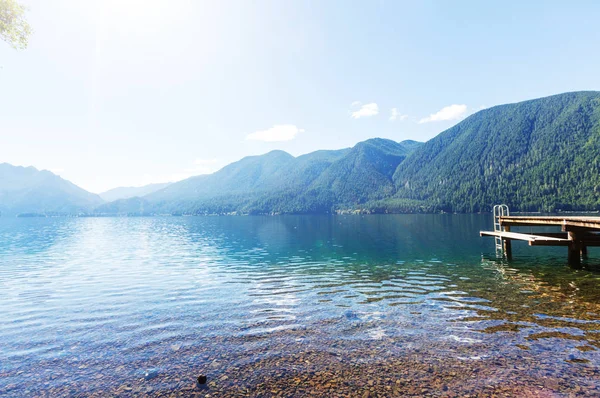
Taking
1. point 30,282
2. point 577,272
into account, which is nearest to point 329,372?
point 577,272

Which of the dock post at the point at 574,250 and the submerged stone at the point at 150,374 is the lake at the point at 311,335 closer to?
the submerged stone at the point at 150,374

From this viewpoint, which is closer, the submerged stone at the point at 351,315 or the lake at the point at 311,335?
the lake at the point at 311,335

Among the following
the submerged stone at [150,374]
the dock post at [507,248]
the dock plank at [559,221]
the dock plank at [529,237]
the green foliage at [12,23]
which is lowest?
the dock post at [507,248]

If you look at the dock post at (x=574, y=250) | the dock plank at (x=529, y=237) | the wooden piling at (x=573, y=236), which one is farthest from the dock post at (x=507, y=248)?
the dock post at (x=574, y=250)

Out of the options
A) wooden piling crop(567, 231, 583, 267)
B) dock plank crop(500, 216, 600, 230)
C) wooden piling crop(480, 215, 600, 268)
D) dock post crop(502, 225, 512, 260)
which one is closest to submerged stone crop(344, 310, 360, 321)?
wooden piling crop(480, 215, 600, 268)

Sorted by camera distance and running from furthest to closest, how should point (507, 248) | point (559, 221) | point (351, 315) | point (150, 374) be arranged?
point (507, 248) → point (559, 221) → point (351, 315) → point (150, 374)

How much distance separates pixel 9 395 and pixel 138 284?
17.9 metres

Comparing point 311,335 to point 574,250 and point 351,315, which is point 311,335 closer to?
point 351,315

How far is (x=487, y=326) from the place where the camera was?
13.0 metres

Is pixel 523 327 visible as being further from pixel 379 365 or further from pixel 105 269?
pixel 105 269

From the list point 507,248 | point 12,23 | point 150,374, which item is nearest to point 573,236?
point 507,248

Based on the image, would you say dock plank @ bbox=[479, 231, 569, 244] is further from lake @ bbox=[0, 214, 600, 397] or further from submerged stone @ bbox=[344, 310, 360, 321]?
submerged stone @ bbox=[344, 310, 360, 321]

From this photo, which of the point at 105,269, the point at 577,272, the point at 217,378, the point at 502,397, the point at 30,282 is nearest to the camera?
the point at 502,397

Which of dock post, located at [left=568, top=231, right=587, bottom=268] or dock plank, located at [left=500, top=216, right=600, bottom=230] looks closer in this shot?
dock plank, located at [left=500, top=216, right=600, bottom=230]
